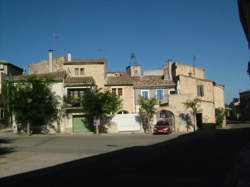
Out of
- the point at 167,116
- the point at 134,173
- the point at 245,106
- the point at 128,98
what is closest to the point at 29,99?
the point at 128,98

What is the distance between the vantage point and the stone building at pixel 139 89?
100ft

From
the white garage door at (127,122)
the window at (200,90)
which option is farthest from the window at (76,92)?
the window at (200,90)

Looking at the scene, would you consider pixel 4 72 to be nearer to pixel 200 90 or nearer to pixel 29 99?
pixel 29 99

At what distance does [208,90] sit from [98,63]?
57.4ft

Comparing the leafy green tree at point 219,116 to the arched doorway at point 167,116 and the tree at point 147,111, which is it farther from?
the tree at point 147,111

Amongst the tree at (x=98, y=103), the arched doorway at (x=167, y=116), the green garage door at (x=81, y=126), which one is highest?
the tree at (x=98, y=103)

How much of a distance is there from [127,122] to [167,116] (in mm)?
5342

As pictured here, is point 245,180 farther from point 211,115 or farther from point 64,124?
point 211,115

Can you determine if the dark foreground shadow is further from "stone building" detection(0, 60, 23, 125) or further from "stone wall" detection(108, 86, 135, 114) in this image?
"stone building" detection(0, 60, 23, 125)

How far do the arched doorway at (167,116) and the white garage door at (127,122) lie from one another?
9.63 ft

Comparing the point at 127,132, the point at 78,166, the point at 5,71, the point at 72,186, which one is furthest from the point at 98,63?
the point at 72,186

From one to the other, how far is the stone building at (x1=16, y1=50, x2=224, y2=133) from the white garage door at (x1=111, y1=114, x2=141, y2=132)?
2.63 metres

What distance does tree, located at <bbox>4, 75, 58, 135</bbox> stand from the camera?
85.3 ft

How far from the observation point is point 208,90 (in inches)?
1470
